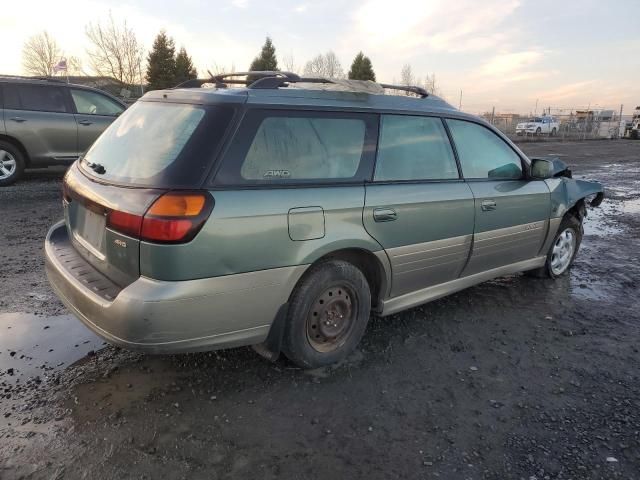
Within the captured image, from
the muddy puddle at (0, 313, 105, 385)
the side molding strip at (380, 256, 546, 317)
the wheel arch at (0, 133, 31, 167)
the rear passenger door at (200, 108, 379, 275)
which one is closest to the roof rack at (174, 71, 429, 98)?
the rear passenger door at (200, 108, 379, 275)

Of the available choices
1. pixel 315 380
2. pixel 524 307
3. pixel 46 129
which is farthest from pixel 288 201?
pixel 46 129

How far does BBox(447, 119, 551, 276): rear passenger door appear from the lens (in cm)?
379

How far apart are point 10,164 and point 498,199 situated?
335 inches

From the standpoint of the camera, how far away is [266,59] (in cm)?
4184

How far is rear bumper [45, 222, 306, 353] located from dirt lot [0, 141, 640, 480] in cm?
42

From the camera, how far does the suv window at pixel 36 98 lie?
8.59 metres

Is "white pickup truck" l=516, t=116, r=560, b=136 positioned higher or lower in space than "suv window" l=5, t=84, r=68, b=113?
higher

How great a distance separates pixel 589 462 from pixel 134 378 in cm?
250

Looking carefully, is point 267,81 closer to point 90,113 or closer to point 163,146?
point 163,146

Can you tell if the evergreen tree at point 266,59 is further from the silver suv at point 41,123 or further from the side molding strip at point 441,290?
the side molding strip at point 441,290

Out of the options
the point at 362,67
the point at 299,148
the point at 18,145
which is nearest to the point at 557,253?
the point at 299,148

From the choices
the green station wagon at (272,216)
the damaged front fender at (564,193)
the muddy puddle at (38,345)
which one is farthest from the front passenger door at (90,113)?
the damaged front fender at (564,193)

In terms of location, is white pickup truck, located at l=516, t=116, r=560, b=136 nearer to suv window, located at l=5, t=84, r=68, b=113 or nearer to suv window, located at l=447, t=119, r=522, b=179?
suv window, located at l=5, t=84, r=68, b=113

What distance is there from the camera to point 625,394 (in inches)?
117
